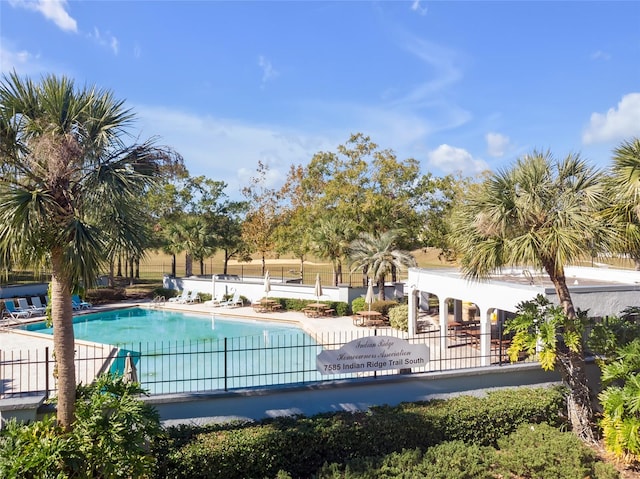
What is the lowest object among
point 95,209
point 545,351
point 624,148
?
point 545,351

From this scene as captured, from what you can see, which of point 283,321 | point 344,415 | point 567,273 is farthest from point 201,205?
point 344,415

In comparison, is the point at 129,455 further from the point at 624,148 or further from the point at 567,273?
the point at 567,273

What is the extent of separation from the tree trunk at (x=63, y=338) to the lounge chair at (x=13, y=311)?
773 inches

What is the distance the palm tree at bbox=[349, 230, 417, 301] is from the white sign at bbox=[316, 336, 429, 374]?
11.6 metres

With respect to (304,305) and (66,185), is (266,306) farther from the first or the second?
(66,185)

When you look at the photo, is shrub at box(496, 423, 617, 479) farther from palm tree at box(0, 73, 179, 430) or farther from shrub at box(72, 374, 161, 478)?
palm tree at box(0, 73, 179, 430)

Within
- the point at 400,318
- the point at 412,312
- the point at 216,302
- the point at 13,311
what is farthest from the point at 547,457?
the point at 13,311

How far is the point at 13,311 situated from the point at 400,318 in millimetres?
19248

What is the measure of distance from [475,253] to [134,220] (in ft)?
19.9

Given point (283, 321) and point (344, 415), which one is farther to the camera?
point (283, 321)

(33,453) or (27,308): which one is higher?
(33,453)

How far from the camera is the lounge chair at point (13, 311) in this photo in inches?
881

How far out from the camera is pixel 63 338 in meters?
6.11

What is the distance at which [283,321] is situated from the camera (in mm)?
22688
